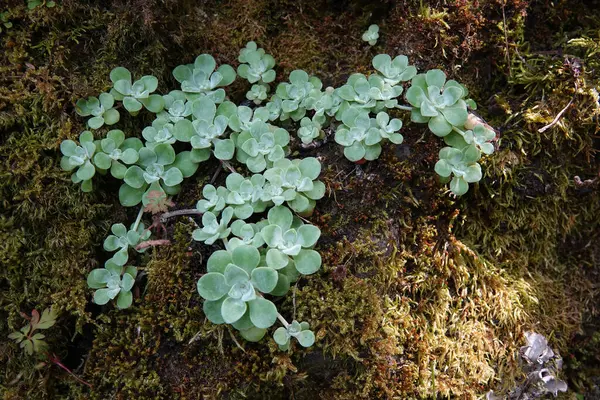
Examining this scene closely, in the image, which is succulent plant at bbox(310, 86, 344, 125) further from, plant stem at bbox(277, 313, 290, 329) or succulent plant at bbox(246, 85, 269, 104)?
plant stem at bbox(277, 313, 290, 329)

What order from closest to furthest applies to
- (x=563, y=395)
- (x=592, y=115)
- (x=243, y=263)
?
(x=243, y=263) < (x=592, y=115) < (x=563, y=395)

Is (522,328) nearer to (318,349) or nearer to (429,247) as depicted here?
(429,247)

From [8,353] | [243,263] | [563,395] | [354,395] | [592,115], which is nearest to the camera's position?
[243,263]

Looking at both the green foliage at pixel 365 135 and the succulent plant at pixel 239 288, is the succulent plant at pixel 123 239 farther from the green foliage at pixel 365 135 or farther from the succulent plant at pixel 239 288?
the green foliage at pixel 365 135

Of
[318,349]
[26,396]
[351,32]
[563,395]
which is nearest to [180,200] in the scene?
[318,349]

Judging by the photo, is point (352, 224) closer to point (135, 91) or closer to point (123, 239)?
point (123, 239)

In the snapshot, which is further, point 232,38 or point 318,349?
point 232,38

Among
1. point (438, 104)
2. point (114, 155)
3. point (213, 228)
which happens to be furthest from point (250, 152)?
point (438, 104)
